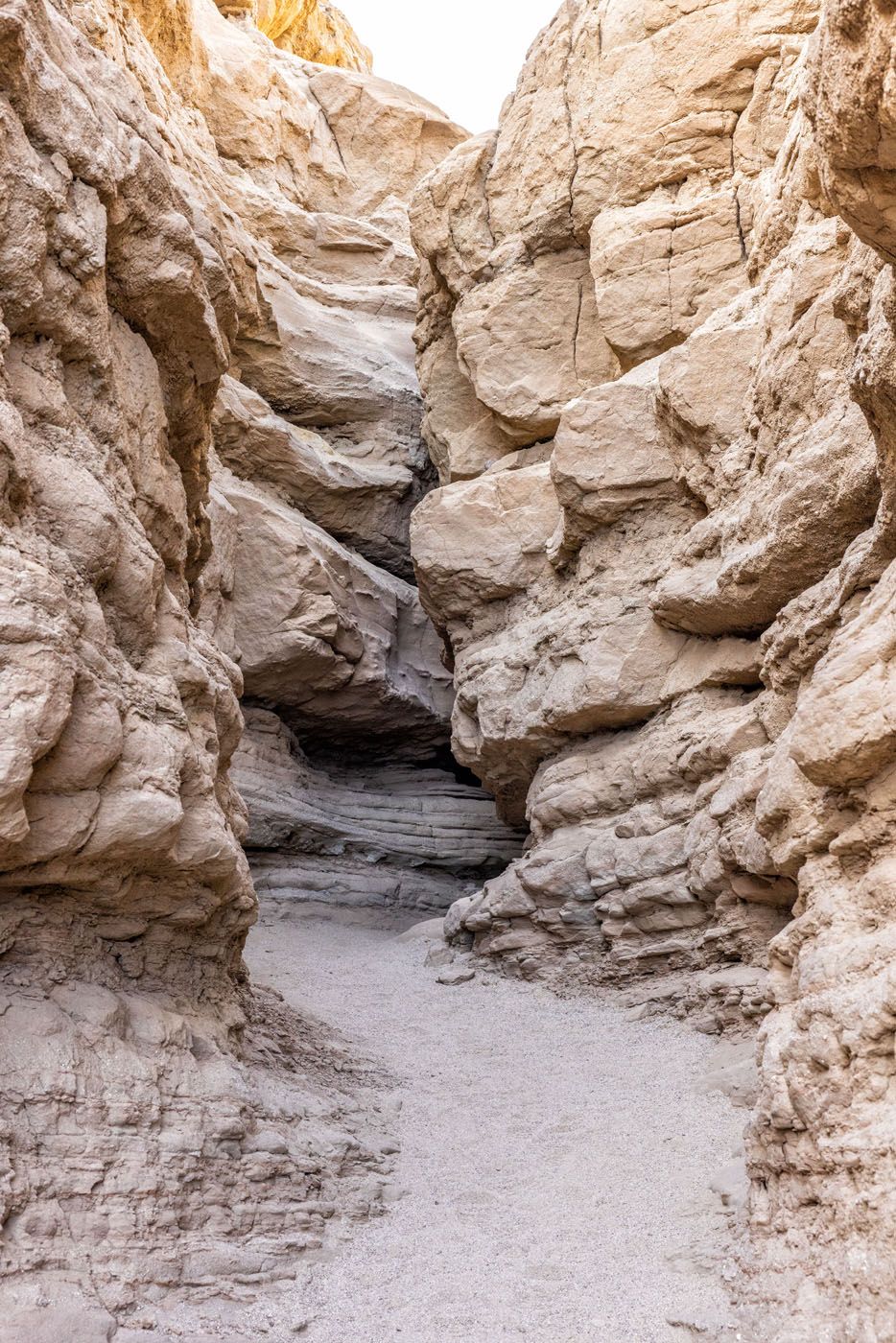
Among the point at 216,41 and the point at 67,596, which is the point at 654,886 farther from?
the point at 216,41

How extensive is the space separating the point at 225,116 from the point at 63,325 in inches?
1021

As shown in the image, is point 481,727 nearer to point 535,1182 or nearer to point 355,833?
point 355,833

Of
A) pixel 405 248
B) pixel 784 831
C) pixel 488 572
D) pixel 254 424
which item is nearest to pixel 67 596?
pixel 784 831

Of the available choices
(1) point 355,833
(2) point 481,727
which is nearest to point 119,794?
(2) point 481,727

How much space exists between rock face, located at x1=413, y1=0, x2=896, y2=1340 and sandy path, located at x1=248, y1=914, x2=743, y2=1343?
868 millimetres

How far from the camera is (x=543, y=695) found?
16.1 metres

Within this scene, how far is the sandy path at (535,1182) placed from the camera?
570 centimetres

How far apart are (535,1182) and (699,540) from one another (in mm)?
8632

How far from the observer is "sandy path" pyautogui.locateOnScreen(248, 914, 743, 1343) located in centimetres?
570

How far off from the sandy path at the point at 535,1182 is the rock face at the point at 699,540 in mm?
868

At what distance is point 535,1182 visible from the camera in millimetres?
7594

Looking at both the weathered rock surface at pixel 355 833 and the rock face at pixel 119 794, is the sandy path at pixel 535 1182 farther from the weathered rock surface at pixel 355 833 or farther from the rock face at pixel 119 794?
the weathered rock surface at pixel 355 833

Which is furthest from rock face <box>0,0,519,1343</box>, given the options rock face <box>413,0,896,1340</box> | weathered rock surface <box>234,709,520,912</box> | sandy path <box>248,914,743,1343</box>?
weathered rock surface <box>234,709,520,912</box>

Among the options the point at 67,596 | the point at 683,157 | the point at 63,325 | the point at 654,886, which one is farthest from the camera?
the point at 683,157
